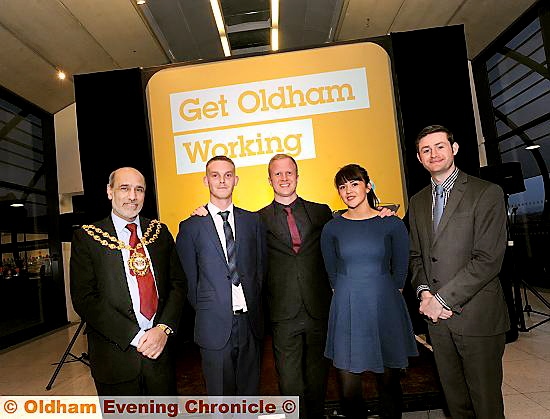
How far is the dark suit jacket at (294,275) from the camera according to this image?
8.21 feet

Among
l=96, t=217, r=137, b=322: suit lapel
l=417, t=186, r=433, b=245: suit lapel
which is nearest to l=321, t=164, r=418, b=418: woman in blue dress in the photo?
l=417, t=186, r=433, b=245: suit lapel

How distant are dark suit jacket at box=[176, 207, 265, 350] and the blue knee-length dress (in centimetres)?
Answer: 45

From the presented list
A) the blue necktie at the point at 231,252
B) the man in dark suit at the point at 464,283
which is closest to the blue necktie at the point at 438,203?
the man in dark suit at the point at 464,283

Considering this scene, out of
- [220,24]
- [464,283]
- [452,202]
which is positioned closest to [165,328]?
[464,283]

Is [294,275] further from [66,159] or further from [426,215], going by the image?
[66,159]

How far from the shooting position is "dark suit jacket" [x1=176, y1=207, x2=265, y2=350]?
2361 mm

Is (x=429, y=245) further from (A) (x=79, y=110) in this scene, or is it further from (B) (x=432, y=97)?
(A) (x=79, y=110)

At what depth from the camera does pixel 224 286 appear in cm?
238

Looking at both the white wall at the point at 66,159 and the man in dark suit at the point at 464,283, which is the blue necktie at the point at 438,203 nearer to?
the man in dark suit at the point at 464,283

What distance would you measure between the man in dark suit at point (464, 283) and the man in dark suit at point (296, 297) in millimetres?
597

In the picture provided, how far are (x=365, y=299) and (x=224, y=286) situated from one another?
2.45 ft

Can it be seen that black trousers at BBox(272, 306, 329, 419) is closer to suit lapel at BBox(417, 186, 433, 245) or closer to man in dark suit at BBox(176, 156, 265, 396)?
man in dark suit at BBox(176, 156, 265, 396)

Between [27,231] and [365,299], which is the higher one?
[27,231]

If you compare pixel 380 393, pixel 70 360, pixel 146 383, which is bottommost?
pixel 70 360
